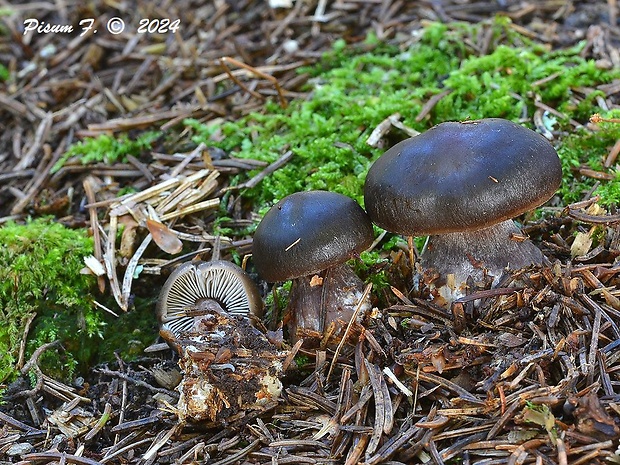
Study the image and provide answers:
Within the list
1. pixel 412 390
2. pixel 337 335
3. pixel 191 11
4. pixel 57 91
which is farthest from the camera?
pixel 191 11

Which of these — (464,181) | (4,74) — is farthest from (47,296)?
(4,74)

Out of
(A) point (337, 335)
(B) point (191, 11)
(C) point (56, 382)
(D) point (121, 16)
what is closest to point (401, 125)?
(A) point (337, 335)

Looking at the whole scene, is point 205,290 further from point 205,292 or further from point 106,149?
point 106,149

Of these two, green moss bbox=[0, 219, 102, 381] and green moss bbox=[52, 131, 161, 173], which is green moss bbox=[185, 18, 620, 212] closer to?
green moss bbox=[52, 131, 161, 173]

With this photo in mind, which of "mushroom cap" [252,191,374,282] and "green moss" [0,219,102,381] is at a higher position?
"mushroom cap" [252,191,374,282]

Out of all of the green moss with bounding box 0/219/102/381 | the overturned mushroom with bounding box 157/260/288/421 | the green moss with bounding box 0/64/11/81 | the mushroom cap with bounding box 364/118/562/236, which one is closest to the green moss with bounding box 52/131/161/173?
the green moss with bounding box 0/219/102/381

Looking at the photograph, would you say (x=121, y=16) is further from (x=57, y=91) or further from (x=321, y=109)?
(x=321, y=109)

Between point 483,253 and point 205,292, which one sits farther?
point 205,292
